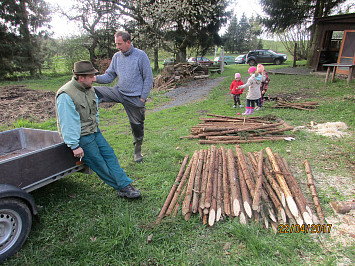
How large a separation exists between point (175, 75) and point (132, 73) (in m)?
14.5

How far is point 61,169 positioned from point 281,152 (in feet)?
14.0

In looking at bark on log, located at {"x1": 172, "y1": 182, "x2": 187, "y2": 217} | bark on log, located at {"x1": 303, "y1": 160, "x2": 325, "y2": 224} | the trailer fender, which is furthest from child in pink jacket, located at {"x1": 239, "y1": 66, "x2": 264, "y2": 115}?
the trailer fender

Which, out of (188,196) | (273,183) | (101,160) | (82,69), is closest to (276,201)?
(273,183)

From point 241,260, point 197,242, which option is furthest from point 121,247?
point 241,260

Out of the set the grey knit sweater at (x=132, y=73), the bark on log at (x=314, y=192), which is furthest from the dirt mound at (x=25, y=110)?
the bark on log at (x=314, y=192)

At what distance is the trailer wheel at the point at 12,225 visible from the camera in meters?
2.53

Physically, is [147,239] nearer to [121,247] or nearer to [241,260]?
[121,247]

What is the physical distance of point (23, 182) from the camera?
112 inches

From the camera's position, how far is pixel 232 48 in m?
53.6

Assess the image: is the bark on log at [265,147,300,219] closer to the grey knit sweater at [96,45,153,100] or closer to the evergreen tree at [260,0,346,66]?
the grey knit sweater at [96,45,153,100]
